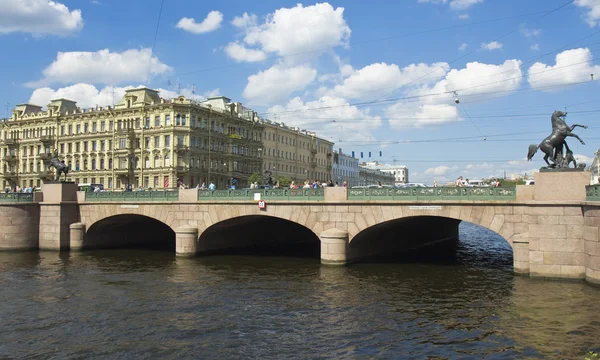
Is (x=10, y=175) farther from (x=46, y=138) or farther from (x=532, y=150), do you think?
(x=532, y=150)

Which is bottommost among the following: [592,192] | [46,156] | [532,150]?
[592,192]

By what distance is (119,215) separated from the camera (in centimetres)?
3669

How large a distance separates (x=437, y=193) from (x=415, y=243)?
47.7ft

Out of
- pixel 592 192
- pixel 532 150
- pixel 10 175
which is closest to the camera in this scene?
pixel 592 192

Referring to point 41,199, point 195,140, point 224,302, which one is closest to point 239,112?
point 195,140

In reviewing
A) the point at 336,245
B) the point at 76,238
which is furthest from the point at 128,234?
the point at 336,245

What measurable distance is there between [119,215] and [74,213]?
3247 millimetres

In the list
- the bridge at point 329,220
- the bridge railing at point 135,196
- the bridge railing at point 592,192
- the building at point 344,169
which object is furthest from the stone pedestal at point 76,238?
the building at point 344,169

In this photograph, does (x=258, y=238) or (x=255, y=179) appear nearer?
(x=258, y=238)

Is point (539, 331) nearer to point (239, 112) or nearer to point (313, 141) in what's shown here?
point (239, 112)

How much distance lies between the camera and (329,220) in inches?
1109

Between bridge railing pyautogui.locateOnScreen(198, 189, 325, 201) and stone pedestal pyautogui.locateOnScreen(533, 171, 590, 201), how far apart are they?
10796mm

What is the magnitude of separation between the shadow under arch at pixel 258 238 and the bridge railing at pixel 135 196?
3342 millimetres

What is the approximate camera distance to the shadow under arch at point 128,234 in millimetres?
37094
